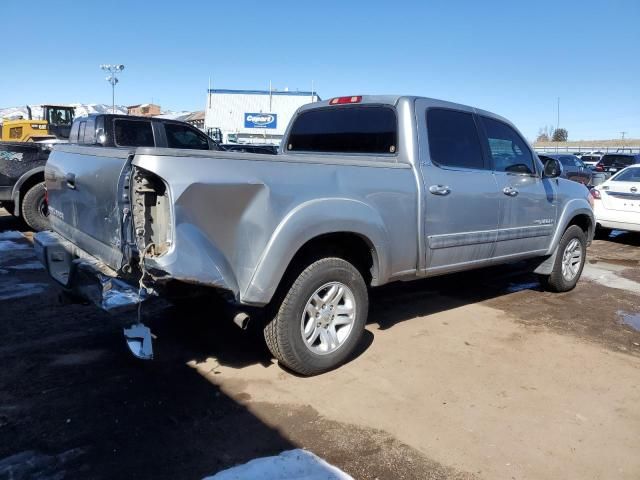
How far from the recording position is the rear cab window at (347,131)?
452 cm

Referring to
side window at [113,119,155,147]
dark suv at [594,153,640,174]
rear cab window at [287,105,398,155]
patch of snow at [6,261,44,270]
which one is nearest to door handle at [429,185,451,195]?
rear cab window at [287,105,398,155]

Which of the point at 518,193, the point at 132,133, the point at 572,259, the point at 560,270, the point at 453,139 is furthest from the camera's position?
the point at 132,133

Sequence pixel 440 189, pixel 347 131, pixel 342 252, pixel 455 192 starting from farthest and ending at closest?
pixel 347 131
pixel 455 192
pixel 440 189
pixel 342 252

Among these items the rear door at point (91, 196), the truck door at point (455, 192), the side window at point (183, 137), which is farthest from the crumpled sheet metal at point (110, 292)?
the side window at point (183, 137)

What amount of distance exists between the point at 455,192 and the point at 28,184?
719cm

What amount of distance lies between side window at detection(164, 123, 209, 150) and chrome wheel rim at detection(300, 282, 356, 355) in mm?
6413

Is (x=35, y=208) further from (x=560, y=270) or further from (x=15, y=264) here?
(x=560, y=270)

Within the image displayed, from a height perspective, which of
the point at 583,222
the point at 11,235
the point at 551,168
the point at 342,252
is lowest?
the point at 11,235

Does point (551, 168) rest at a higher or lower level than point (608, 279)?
higher

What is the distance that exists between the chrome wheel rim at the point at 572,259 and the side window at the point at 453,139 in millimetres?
2139

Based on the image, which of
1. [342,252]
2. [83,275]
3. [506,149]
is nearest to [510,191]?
[506,149]

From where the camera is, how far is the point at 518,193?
207 inches

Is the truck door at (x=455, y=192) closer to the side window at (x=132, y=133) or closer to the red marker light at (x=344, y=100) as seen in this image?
the red marker light at (x=344, y=100)

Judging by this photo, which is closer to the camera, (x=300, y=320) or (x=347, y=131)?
(x=300, y=320)
